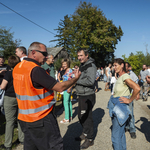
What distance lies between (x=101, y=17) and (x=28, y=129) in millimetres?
33600

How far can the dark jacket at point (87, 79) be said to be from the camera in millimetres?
3242

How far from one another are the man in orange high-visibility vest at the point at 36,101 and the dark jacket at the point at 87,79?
4.19 feet

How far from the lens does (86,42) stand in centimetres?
3256

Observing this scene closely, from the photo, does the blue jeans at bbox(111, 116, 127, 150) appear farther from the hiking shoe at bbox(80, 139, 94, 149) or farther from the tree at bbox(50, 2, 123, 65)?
the tree at bbox(50, 2, 123, 65)

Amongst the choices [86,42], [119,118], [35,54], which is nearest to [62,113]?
[119,118]

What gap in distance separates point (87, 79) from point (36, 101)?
1616mm

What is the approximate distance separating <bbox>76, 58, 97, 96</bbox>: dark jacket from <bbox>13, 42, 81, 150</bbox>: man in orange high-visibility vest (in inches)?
50.2

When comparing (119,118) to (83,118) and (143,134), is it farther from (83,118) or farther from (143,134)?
(143,134)

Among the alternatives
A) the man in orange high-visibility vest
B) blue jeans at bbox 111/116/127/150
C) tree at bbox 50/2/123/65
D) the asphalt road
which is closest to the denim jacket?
blue jeans at bbox 111/116/127/150

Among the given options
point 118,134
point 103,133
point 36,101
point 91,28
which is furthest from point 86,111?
point 91,28

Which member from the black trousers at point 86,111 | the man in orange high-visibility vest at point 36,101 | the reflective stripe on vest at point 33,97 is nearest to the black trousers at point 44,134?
the man in orange high-visibility vest at point 36,101

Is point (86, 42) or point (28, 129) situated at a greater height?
point (86, 42)

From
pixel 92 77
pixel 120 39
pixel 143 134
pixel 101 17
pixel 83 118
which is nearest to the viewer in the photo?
pixel 92 77

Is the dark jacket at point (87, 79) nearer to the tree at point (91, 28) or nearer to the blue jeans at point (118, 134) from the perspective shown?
the blue jeans at point (118, 134)
